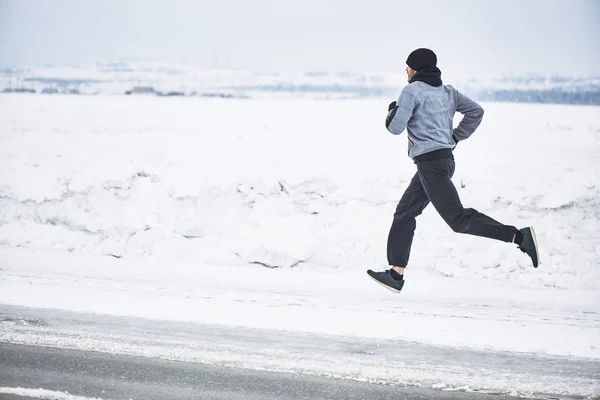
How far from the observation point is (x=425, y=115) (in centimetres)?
547

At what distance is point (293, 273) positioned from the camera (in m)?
7.16

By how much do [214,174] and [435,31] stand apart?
275 inches

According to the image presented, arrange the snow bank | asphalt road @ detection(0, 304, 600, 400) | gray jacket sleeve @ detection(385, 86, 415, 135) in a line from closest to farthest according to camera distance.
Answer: asphalt road @ detection(0, 304, 600, 400)
gray jacket sleeve @ detection(385, 86, 415, 135)
the snow bank

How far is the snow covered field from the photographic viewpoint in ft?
18.0

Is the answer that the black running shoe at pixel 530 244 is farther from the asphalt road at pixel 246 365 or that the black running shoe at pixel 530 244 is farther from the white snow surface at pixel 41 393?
the white snow surface at pixel 41 393

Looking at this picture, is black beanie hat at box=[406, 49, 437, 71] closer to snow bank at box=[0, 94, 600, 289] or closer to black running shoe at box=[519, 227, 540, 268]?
black running shoe at box=[519, 227, 540, 268]

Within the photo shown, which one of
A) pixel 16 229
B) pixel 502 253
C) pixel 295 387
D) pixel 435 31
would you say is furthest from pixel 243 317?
pixel 435 31

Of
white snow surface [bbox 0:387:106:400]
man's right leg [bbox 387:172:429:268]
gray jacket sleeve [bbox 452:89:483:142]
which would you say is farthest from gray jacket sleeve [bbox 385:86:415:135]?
white snow surface [bbox 0:387:106:400]

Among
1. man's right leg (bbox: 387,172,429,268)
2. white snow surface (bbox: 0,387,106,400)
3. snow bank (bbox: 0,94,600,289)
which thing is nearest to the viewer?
white snow surface (bbox: 0,387,106,400)

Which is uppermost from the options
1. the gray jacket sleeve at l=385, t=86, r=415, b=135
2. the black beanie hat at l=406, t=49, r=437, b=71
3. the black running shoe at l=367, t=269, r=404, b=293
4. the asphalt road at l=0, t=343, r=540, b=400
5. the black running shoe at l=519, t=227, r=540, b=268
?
the black beanie hat at l=406, t=49, r=437, b=71

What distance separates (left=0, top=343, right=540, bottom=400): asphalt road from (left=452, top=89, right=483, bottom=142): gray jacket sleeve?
252 centimetres

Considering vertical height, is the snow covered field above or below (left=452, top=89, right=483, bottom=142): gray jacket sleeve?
below

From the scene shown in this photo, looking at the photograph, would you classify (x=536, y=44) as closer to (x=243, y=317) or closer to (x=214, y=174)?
(x=214, y=174)

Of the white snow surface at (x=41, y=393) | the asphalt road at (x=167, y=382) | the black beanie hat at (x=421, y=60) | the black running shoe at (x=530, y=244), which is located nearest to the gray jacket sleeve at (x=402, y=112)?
the black beanie hat at (x=421, y=60)
